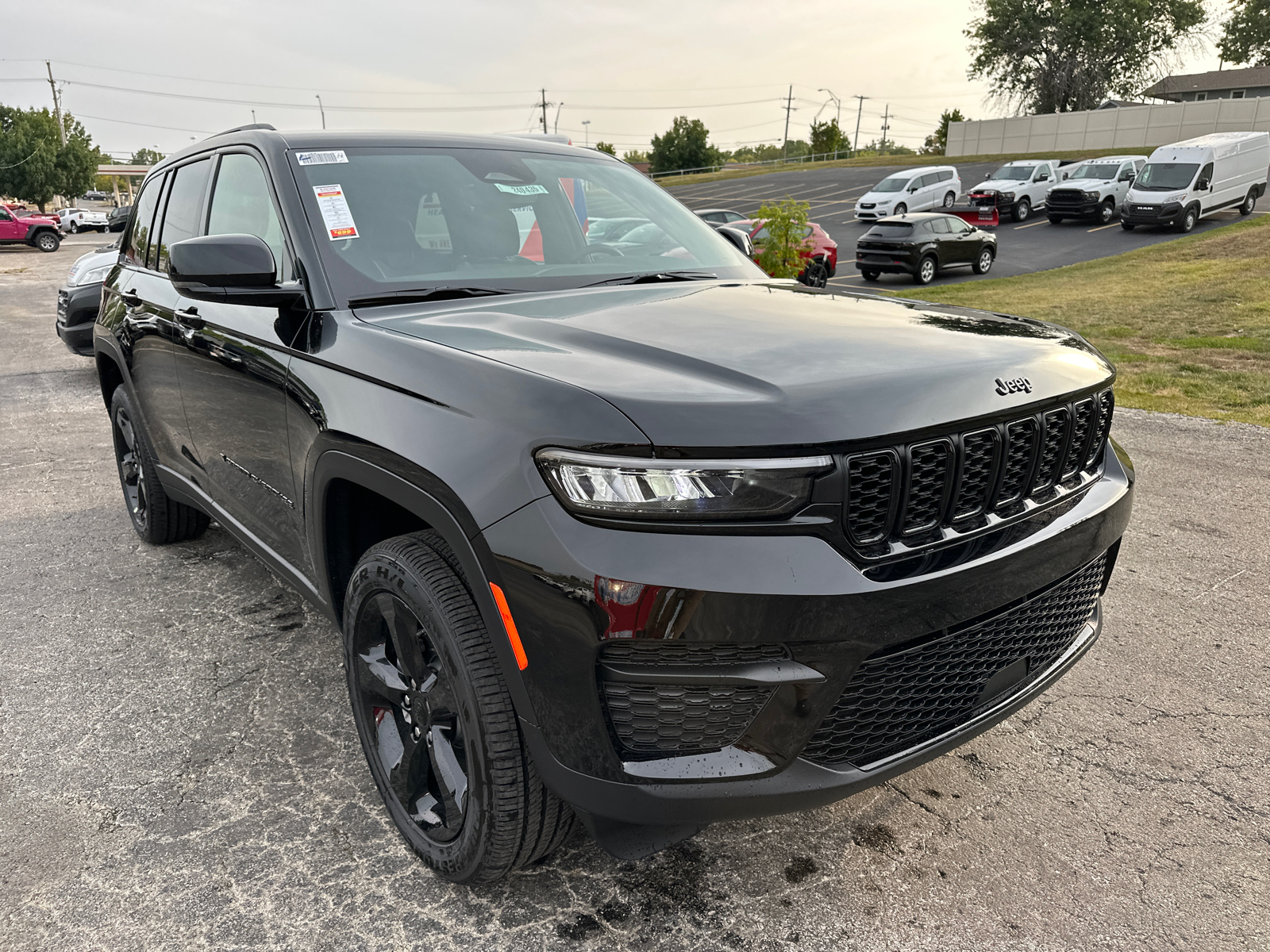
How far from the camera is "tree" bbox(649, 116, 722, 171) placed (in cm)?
7719

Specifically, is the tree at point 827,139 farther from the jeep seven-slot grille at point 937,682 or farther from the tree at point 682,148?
the jeep seven-slot grille at point 937,682

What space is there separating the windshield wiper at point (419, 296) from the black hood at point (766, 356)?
64 millimetres

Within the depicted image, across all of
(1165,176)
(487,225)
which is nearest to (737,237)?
(487,225)

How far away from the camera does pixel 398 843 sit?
243 cm

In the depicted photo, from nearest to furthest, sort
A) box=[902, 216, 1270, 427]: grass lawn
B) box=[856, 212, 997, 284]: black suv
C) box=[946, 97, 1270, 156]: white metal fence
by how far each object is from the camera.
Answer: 1. box=[902, 216, 1270, 427]: grass lawn
2. box=[856, 212, 997, 284]: black suv
3. box=[946, 97, 1270, 156]: white metal fence

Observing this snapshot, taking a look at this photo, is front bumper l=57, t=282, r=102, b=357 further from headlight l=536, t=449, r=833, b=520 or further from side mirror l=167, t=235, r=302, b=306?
headlight l=536, t=449, r=833, b=520

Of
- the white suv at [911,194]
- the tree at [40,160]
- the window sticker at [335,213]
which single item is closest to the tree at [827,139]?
the white suv at [911,194]

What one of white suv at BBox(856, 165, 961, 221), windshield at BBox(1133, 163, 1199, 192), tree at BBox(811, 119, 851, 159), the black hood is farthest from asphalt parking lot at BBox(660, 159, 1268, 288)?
tree at BBox(811, 119, 851, 159)

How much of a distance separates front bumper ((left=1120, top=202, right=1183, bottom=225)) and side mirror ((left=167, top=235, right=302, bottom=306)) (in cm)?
2867

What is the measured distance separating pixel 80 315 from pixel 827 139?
251ft

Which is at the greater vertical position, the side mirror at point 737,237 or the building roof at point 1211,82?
the building roof at point 1211,82

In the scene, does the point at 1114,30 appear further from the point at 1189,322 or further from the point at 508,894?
the point at 508,894

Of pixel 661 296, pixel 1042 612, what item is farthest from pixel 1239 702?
pixel 661 296

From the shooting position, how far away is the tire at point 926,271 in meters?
20.2
